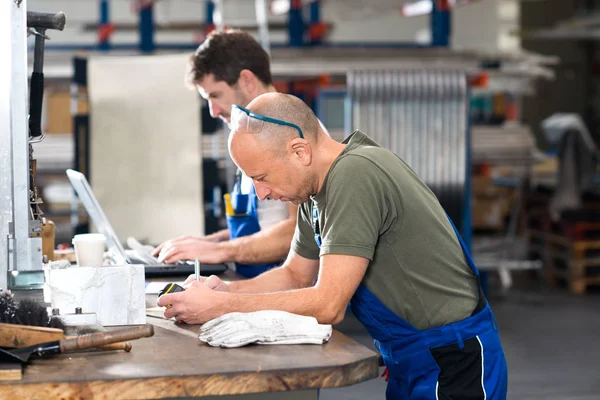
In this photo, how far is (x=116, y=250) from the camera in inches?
123

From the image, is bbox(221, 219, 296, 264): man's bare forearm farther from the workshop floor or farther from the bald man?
the workshop floor

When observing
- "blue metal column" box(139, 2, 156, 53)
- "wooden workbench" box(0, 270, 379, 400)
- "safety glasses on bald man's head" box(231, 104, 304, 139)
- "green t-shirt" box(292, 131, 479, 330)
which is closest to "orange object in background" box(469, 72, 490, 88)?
"blue metal column" box(139, 2, 156, 53)

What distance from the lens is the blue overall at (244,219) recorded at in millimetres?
3330

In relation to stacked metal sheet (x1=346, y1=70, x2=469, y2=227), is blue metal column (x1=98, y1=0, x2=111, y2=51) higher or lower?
higher

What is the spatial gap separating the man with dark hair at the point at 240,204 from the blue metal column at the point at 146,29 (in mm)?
6620

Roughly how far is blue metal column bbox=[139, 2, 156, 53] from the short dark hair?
6597 millimetres

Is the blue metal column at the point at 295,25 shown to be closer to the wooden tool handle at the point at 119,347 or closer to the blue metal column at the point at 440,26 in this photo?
the blue metal column at the point at 440,26

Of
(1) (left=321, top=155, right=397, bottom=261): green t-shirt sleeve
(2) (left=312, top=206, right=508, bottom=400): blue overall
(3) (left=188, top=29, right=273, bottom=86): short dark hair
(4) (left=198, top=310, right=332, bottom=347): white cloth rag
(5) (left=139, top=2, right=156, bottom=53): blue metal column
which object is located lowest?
(2) (left=312, top=206, right=508, bottom=400): blue overall

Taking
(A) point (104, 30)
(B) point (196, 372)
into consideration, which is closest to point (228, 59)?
(B) point (196, 372)

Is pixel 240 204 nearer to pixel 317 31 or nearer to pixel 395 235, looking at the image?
pixel 395 235

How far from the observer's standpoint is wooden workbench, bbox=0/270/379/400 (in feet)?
5.57

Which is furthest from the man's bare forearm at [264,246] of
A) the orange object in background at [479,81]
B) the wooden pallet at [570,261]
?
the orange object in background at [479,81]

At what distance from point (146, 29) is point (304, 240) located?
7.77 meters

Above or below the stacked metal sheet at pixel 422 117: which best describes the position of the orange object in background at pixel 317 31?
above
